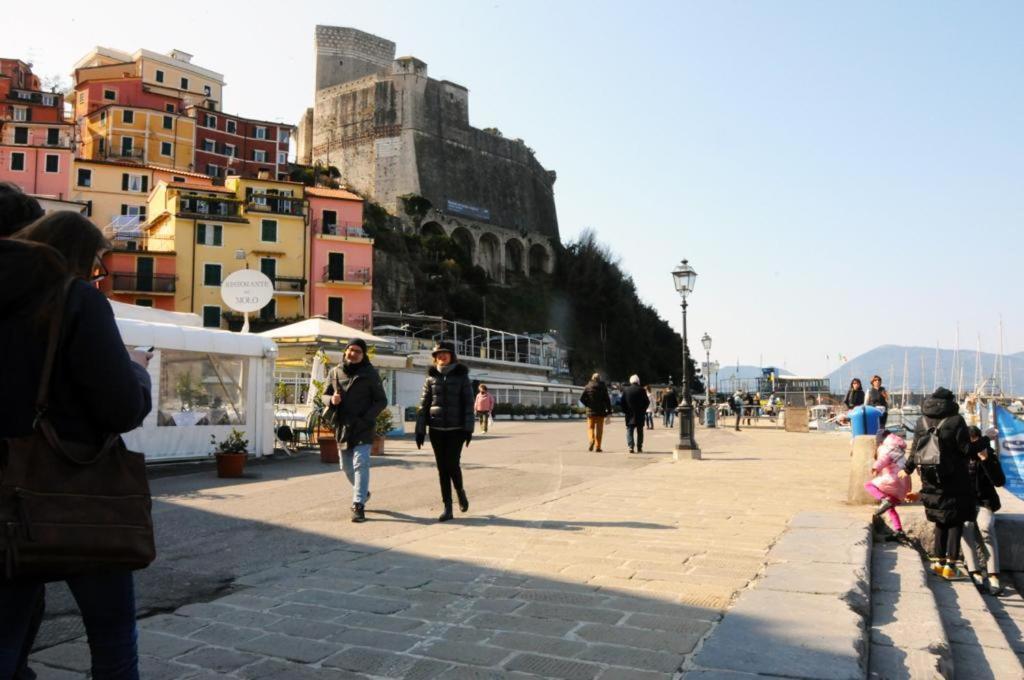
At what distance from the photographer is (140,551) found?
6.73ft

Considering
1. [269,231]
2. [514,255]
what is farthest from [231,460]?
[514,255]

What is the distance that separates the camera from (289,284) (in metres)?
46.2

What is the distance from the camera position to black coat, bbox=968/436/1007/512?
659 cm

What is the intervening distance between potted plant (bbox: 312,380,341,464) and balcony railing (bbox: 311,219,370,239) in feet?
111

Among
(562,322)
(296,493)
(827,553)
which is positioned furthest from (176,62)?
(827,553)

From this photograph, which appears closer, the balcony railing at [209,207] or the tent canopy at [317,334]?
the tent canopy at [317,334]

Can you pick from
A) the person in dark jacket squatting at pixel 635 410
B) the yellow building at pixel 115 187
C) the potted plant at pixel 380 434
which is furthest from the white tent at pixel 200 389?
the yellow building at pixel 115 187

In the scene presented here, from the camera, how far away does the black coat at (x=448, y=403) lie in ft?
23.7

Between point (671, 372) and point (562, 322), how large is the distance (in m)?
18.5

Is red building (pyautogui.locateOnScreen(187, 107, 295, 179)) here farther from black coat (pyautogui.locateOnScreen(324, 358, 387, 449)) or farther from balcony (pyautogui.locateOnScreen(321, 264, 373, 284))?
black coat (pyautogui.locateOnScreen(324, 358, 387, 449))

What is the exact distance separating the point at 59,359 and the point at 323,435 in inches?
468

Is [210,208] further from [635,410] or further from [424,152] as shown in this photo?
[635,410]

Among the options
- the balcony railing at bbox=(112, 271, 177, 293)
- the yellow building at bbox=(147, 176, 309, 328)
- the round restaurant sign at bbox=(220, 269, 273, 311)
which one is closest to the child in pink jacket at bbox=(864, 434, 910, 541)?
the round restaurant sign at bbox=(220, 269, 273, 311)

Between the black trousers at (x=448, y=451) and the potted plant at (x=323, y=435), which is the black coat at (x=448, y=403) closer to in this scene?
the black trousers at (x=448, y=451)
